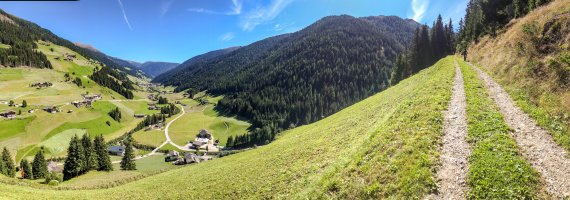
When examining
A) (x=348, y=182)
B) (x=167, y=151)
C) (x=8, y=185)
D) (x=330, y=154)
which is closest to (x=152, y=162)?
(x=167, y=151)

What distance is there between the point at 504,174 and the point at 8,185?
60.5 m

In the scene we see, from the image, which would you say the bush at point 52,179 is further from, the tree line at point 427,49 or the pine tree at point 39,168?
the tree line at point 427,49

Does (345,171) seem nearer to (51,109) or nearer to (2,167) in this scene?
(2,167)

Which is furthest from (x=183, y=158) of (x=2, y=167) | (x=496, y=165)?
(x=496, y=165)

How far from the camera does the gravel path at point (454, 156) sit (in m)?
15.9

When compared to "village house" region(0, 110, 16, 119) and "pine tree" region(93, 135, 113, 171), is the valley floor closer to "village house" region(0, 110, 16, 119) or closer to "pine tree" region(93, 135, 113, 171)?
"pine tree" region(93, 135, 113, 171)

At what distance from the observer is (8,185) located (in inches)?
1706

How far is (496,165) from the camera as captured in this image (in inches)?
652

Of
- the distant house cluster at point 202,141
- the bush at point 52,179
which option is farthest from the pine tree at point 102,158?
the distant house cluster at point 202,141

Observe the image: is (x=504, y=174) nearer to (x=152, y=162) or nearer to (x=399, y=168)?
(x=399, y=168)

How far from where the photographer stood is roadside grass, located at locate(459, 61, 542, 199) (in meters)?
14.6

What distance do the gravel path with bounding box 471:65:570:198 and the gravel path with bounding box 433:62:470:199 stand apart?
3222mm

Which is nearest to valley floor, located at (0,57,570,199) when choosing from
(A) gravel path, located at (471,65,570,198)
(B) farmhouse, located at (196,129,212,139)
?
(A) gravel path, located at (471,65,570,198)

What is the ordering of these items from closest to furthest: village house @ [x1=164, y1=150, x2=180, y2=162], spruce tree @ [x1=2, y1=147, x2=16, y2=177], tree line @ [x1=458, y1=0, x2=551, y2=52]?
tree line @ [x1=458, y1=0, x2=551, y2=52] < spruce tree @ [x1=2, y1=147, x2=16, y2=177] < village house @ [x1=164, y1=150, x2=180, y2=162]
